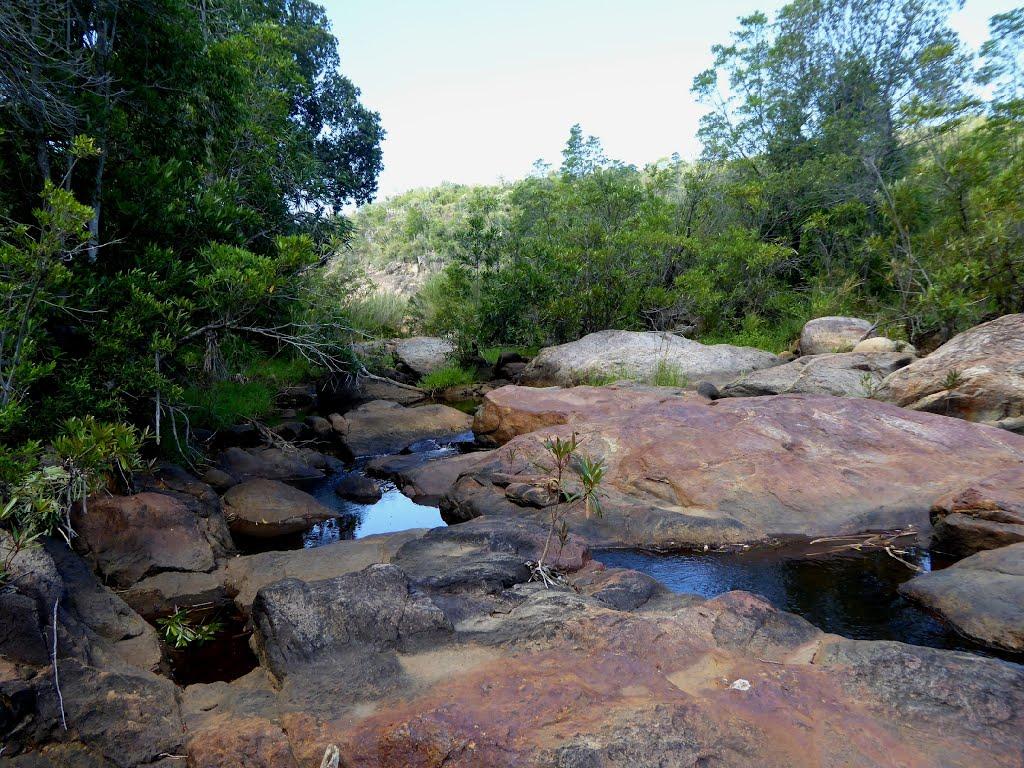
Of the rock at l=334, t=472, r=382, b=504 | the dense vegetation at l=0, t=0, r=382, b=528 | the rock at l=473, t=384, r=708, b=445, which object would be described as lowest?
the rock at l=334, t=472, r=382, b=504

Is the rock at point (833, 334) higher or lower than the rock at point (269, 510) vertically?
higher

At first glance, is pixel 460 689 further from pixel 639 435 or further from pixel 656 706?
pixel 639 435

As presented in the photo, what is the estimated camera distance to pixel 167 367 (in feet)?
21.8

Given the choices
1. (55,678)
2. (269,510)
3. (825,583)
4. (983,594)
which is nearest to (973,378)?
(825,583)

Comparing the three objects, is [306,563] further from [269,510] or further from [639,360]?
[639,360]

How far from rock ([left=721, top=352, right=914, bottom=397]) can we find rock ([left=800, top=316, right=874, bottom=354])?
1493 mm

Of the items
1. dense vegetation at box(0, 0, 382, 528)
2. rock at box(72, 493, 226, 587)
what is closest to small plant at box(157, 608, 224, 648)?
rock at box(72, 493, 226, 587)

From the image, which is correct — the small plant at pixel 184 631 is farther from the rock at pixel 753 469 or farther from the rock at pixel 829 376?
the rock at pixel 829 376

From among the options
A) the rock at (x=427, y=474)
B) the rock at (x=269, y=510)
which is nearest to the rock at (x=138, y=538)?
the rock at (x=269, y=510)

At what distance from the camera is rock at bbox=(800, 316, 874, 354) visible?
12.1 metres

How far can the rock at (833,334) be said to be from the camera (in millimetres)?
12141

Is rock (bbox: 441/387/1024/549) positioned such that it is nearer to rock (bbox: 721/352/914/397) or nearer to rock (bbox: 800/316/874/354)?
rock (bbox: 721/352/914/397)

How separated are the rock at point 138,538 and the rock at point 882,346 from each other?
9.72 meters

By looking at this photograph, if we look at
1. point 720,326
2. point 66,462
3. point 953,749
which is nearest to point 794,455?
point 953,749
